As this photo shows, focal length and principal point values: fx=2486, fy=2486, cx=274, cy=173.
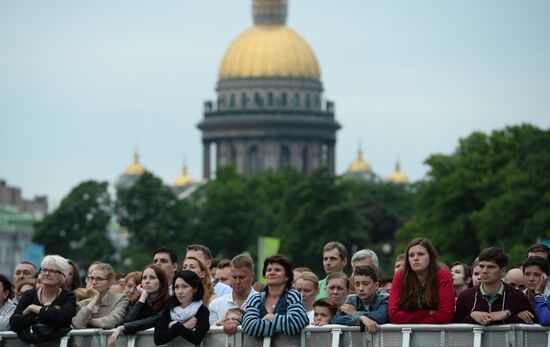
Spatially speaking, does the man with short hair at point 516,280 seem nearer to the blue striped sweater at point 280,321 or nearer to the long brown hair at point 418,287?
the long brown hair at point 418,287

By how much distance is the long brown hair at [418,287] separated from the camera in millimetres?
23141

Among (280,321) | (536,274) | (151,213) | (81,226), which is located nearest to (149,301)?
(280,321)

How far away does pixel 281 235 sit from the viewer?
143 meters

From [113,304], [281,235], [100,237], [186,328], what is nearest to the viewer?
[186,328]

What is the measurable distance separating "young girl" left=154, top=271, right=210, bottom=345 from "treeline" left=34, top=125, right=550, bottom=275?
60.0m

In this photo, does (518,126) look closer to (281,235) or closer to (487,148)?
(487,148)

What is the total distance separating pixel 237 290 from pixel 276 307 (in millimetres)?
1826

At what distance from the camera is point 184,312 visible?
77.8 ft

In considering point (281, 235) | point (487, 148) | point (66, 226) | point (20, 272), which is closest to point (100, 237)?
point (66, 226)

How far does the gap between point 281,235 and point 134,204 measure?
844 inches

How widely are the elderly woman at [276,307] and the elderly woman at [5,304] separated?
2.90 m

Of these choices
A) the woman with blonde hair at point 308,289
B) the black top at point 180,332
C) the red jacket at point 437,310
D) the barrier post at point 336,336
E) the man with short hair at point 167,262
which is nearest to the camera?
the barrier post at point 336,336

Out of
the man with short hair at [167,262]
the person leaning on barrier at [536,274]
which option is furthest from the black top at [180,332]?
the person leaning on barrier at [536,274]

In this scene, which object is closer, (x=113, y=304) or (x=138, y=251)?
(x=113, y=304)
